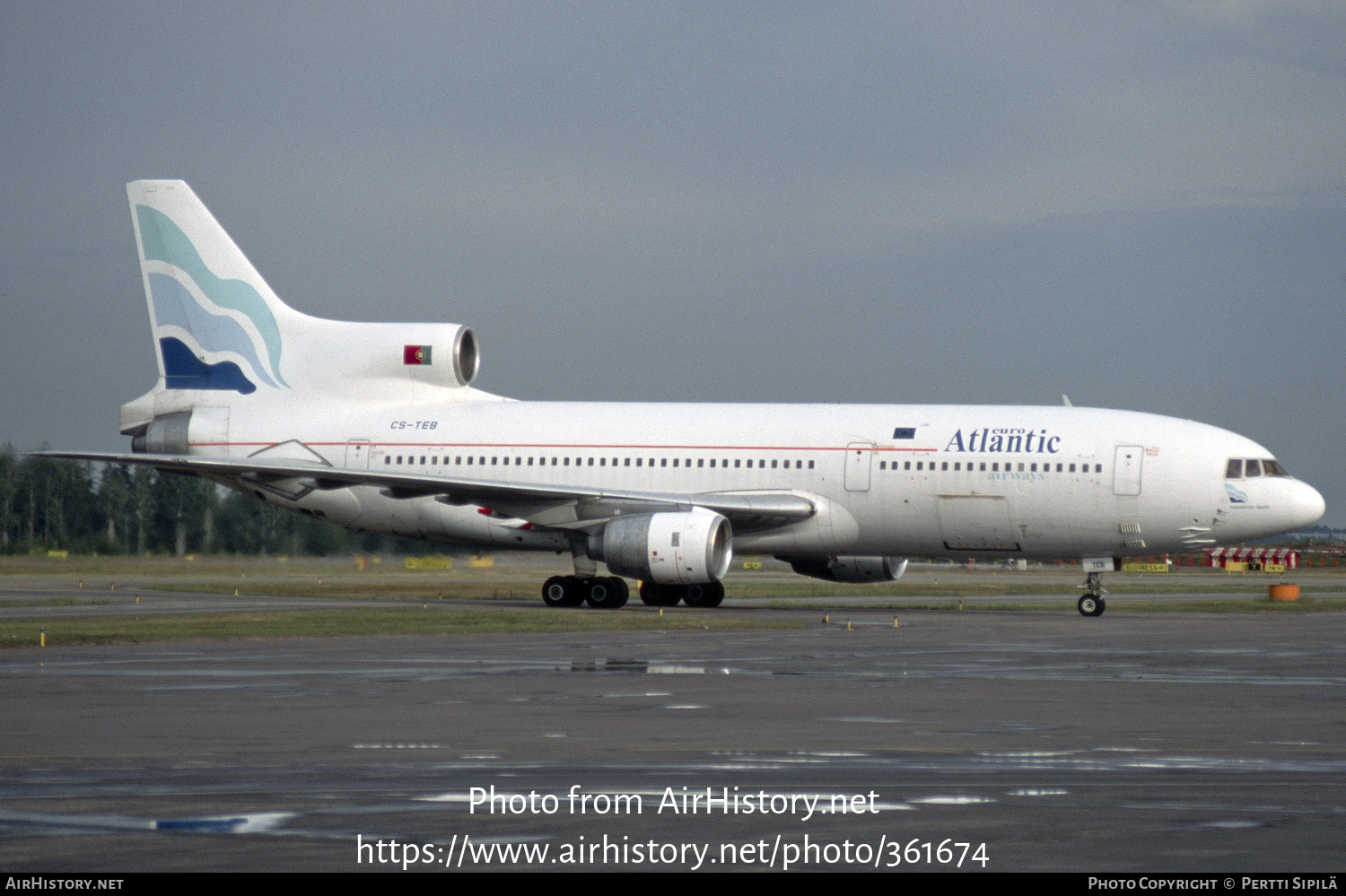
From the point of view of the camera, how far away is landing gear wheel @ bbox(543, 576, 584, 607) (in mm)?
37875

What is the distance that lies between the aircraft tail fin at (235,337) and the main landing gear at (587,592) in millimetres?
6802

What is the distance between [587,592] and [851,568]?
301 inches

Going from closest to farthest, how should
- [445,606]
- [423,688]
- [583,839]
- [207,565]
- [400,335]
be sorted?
[583,839]
[423,688]
[445,606]
[400,335]
[207,565]

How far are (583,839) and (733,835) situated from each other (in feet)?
2.55

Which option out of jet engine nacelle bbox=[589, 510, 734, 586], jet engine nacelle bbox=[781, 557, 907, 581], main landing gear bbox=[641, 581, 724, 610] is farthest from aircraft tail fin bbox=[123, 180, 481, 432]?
jet engine nacelle bbox=[781, 557, 907, 581]

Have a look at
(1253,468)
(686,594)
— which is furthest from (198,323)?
(1253,468)

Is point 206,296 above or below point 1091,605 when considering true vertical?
above

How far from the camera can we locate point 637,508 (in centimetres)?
3750

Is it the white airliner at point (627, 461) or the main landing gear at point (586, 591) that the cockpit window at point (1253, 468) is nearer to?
the white airliner at point (627, 461)

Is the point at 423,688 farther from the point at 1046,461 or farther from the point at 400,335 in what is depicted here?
the point at 400,335

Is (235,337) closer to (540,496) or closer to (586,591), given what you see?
(540,496)

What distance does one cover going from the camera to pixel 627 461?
129ft

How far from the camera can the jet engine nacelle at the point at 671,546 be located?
3506 cm

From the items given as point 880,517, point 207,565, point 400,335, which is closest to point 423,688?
point 880,517
